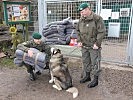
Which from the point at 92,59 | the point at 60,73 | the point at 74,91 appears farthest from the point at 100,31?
the point at 74,91

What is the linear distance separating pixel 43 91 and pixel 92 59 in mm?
1238

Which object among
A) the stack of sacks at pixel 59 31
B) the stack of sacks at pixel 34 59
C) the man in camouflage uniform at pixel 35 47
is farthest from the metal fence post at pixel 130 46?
the stack of sacks at pixel 34 59

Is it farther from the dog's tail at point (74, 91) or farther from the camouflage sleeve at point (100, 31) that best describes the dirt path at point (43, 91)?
the camouflage sleeve at point (100, 31)

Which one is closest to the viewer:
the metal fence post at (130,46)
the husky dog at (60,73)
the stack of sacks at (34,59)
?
the husky dog at (60,73)

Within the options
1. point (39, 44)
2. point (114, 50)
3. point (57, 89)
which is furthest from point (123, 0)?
point (57, 89)

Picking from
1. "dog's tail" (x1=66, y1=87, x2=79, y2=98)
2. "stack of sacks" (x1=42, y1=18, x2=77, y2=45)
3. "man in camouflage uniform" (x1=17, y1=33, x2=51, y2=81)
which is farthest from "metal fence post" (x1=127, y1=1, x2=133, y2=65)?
"man in camouflage uniform" (x1=17, y1=33, x2=51, y2=81)

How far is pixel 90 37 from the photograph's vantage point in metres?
4.38

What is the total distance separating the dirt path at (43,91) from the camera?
4.17 m

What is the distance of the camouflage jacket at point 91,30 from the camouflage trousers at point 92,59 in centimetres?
17

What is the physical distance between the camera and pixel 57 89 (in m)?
4.50

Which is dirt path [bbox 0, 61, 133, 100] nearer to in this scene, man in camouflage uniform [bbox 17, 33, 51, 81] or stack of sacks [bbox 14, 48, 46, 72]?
man in camouflage uniform [bbox 17, 33, 51, 81]

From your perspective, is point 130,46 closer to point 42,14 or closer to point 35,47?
point 35,47

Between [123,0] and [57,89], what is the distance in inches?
111

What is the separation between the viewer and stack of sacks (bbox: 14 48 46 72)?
4.57 meters
